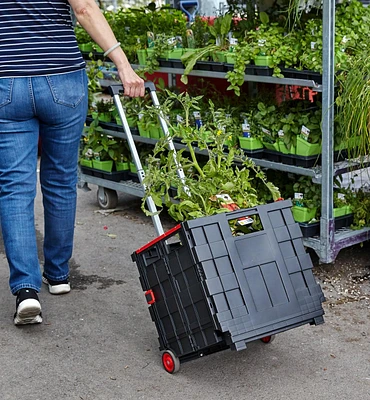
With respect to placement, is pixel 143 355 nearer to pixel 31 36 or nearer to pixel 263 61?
pixel 31 36

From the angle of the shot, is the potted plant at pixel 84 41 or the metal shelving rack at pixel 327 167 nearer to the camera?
the metal shelving rack at pixel 327 167

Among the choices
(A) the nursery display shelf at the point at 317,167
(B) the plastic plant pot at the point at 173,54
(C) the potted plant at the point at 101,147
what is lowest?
(C) the potted plant at the point at 101,147

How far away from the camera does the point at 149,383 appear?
360 cm

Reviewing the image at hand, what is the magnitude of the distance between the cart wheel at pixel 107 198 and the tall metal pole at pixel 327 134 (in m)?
2.28

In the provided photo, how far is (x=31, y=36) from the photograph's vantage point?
398cm

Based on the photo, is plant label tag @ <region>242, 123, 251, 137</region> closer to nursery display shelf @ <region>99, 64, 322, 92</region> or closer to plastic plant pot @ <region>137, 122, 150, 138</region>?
nursery display shelf @ <region>99, 64, 322, 92</region>

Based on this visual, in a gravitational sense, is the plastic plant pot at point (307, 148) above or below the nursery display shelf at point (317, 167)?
above

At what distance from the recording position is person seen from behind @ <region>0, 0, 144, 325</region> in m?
3.94

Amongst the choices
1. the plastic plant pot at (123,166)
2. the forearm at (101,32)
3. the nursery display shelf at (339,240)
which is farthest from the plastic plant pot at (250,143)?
the plastic plant pot at (123,166)

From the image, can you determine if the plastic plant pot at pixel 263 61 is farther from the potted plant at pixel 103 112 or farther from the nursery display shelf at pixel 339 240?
the potted plant at pixel 103 112

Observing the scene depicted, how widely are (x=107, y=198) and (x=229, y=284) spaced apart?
3275 mm

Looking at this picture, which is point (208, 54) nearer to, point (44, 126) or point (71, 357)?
point (44, 126)

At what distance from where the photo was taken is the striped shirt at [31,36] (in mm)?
3951

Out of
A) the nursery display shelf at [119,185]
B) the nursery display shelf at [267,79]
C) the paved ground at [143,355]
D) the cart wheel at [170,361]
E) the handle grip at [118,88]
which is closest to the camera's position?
the paved ground at [143,355]
